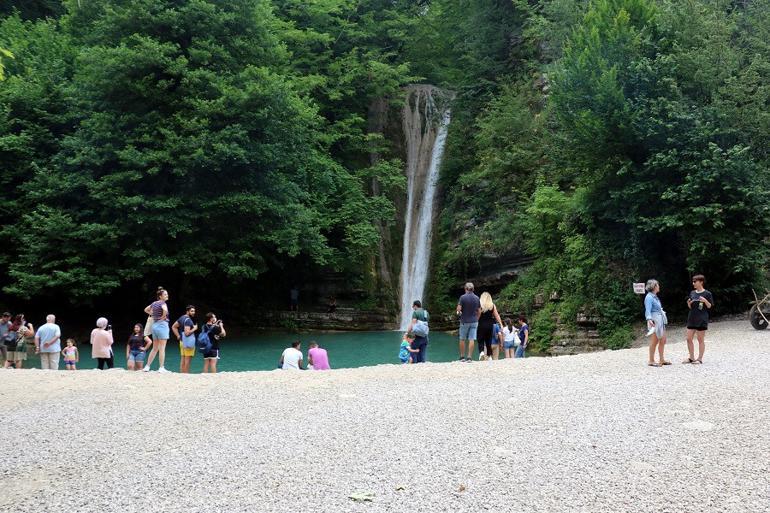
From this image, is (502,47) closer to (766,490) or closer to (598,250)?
(598,250)

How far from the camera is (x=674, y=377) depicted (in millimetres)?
9297

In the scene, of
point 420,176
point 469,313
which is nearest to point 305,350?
point 469,313

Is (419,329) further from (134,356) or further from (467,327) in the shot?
(134,356)

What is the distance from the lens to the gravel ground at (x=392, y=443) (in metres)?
4.77

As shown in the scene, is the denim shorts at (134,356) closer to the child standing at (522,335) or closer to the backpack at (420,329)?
the backpack at (420,329)

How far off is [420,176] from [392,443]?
2481cm

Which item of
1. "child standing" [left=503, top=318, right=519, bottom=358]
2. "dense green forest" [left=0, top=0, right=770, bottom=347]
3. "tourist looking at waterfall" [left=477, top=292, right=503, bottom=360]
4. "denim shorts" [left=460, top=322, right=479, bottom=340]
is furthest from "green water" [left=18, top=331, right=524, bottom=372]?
"denim shorts" [left=460, top=322, right=479, bottom=340]

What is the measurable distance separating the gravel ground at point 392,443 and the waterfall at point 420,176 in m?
17.3

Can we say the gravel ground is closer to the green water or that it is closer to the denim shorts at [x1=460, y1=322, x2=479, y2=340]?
the denim shorts at [x1=460, y1=322, x2=479, y2=340]

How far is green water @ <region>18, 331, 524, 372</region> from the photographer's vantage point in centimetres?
1825

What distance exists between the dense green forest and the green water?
7.97 feet

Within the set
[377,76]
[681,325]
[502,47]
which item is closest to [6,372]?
[681,325]

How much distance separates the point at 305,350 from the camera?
21.6 metres

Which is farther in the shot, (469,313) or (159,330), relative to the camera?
(469,313)
